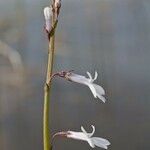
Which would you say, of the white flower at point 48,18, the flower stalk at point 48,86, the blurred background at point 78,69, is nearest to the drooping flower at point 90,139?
the flower stalk at point 48,86

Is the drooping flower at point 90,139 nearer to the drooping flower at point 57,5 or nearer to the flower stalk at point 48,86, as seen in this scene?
the flower stalk at point 48,86

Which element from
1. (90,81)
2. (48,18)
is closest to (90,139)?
(90,81)

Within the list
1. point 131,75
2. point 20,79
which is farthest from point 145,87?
point 20,79

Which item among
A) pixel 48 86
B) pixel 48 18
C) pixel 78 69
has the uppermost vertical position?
pixel 48 18

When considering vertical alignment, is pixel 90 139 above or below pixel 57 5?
below

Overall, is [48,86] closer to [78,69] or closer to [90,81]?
[90,81]

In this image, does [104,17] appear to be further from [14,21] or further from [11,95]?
[11,95]

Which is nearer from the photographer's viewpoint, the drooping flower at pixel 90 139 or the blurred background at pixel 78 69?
the drooping flower at pixel 90 139

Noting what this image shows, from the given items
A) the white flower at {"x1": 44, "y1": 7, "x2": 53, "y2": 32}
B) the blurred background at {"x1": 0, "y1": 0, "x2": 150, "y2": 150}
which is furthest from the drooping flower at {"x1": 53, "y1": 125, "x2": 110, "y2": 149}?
the blurred background at {"x1": 0, "y1": 0, "x2": 150, "y2": 150}
